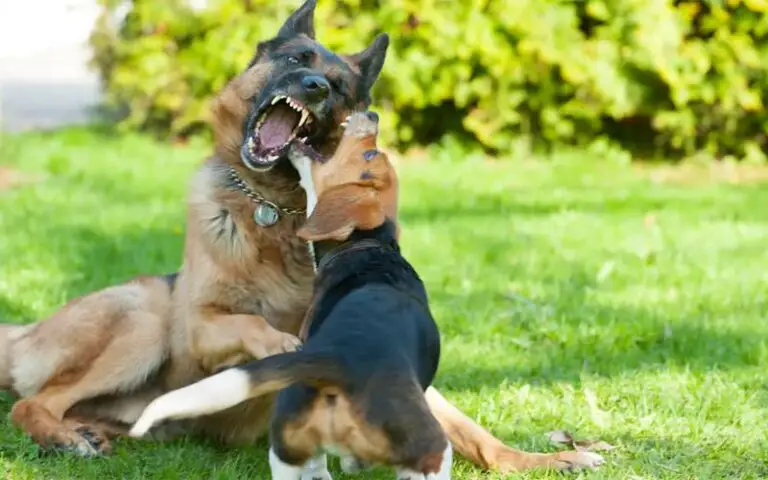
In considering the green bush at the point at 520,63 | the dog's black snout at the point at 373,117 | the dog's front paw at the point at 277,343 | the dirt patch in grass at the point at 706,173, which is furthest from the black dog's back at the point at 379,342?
the dirt patch in grass at the point at 706,173

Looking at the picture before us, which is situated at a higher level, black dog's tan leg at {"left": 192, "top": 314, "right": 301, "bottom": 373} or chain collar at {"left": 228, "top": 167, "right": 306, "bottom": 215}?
chain collar at {"left": 228, "top": 167, "right": 306, "bottom": 215}

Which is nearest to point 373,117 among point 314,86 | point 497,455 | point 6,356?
point 314,86

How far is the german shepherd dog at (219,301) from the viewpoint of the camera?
4.44 meters

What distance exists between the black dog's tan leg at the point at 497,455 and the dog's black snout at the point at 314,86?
1374mm

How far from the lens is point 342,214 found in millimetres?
3811

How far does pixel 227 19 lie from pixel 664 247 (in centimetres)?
580

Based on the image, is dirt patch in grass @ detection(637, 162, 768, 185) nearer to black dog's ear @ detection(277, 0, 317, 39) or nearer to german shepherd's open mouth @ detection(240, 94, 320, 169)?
black dog's ear @ detection(277, 0, 317, 39)

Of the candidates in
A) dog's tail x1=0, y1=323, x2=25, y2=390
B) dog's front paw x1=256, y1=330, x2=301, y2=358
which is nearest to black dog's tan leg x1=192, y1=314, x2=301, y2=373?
dog's front paw x1=256, y1=330, x2=301, y2=358

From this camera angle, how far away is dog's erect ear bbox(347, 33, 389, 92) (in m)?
5.07

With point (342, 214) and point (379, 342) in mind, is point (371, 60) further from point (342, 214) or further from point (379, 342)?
point (379, 342)

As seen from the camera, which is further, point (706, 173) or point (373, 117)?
point (706, 173)

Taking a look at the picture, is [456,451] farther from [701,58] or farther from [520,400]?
[701,58]

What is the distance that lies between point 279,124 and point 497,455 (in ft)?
5.45

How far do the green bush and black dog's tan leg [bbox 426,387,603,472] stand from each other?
25.9 ft
